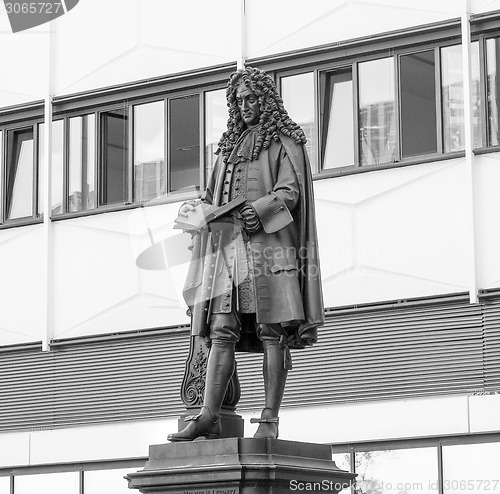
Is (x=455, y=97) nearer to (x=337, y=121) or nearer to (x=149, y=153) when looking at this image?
(x=337, y=121)

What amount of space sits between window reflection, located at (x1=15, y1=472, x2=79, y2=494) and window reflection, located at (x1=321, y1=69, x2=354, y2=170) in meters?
6.33

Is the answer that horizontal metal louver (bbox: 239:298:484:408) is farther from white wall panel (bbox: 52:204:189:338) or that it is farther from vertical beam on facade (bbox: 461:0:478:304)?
white wall panel (bbox: 52:204:189:338)

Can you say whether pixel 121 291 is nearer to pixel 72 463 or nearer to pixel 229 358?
pixel 72 463

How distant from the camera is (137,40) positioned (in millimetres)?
24516

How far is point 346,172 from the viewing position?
871 inches

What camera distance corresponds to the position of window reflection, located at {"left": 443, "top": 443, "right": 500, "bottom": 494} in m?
20.1

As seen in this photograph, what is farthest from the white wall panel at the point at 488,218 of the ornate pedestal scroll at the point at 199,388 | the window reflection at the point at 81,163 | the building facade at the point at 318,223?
the ornate pedestal scroll at the point at 199,388

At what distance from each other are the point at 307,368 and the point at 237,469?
10.8 meters

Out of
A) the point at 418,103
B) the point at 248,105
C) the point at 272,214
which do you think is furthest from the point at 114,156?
the point at 272,214

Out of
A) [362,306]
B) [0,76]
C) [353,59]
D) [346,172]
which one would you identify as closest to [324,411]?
[362,306]

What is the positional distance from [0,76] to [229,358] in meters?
15.1

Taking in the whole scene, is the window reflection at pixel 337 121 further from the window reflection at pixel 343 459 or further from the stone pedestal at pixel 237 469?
the stone pedestal at pixel 237 469
